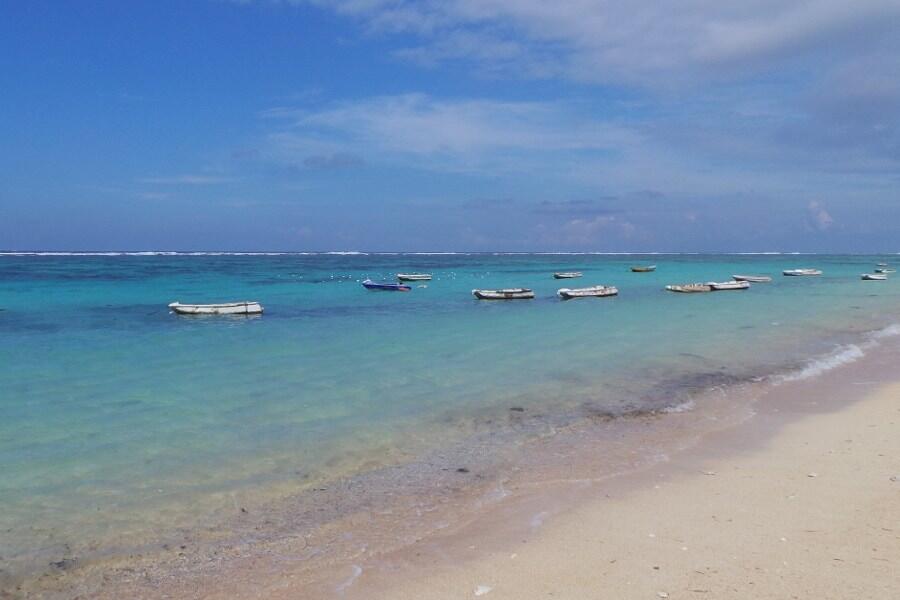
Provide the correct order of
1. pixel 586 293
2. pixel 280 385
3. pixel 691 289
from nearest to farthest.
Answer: pixel 280 385 < pixel 586 293 < pixel 691 289

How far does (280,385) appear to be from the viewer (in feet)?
44.6

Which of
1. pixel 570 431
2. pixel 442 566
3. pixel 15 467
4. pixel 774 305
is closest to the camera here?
pixel 442 566

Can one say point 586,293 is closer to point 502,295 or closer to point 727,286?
point 502,295

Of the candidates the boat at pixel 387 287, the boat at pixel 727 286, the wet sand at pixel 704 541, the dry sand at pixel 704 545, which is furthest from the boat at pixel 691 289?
the dry sand at pixel 704 545

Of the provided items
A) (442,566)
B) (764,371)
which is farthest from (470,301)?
(442,566)

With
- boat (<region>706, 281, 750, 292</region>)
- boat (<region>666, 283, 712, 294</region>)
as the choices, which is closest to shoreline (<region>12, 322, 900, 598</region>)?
boat (<region>666, 283, 712, 294</region>)

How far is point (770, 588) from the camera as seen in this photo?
502 centimetres

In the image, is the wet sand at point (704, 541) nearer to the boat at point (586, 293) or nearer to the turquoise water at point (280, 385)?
the turquoise water at point (280, 385)

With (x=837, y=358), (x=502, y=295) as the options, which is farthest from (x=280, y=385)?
(x=502, y=295)

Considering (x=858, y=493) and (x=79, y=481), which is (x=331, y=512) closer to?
(x=79, y=481)

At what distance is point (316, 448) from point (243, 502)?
2.01 m

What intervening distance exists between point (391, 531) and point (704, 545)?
9.39 ft

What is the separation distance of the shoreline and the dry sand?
0.16 m

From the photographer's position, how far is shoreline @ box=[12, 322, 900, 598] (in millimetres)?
5496
